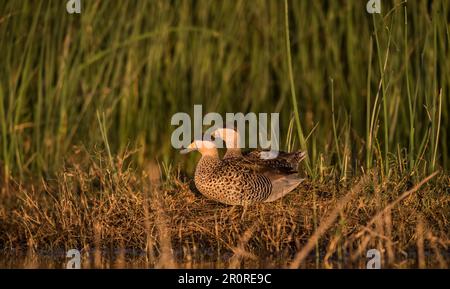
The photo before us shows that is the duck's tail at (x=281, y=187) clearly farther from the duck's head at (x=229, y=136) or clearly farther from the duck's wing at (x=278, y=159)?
the duck's head at (x=229, y=136)

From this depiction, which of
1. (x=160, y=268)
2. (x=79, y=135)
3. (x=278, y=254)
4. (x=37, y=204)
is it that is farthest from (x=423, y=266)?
(x=79, y=135)

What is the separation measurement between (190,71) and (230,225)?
3.12 metres

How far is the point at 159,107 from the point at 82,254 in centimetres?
301

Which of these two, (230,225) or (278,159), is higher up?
(278,159)

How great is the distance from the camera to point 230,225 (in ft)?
19.0

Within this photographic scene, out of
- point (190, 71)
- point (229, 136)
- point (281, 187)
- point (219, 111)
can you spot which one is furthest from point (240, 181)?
point (190, 71)

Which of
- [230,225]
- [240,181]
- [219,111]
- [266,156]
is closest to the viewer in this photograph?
[230,225]

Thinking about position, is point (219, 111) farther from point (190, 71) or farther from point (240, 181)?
point (240, 181)

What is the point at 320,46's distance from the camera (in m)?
8.65

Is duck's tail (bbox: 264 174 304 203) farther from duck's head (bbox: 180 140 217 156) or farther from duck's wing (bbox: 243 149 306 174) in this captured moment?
duck's head (bbox: 180 140 217 156)

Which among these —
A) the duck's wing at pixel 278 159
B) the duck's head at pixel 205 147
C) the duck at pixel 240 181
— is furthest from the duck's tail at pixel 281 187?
the duck's head at pixel 205 147

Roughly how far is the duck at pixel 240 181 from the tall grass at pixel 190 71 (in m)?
1.28

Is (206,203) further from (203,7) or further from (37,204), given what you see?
(203,7)

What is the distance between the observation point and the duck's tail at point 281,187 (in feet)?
19.9
